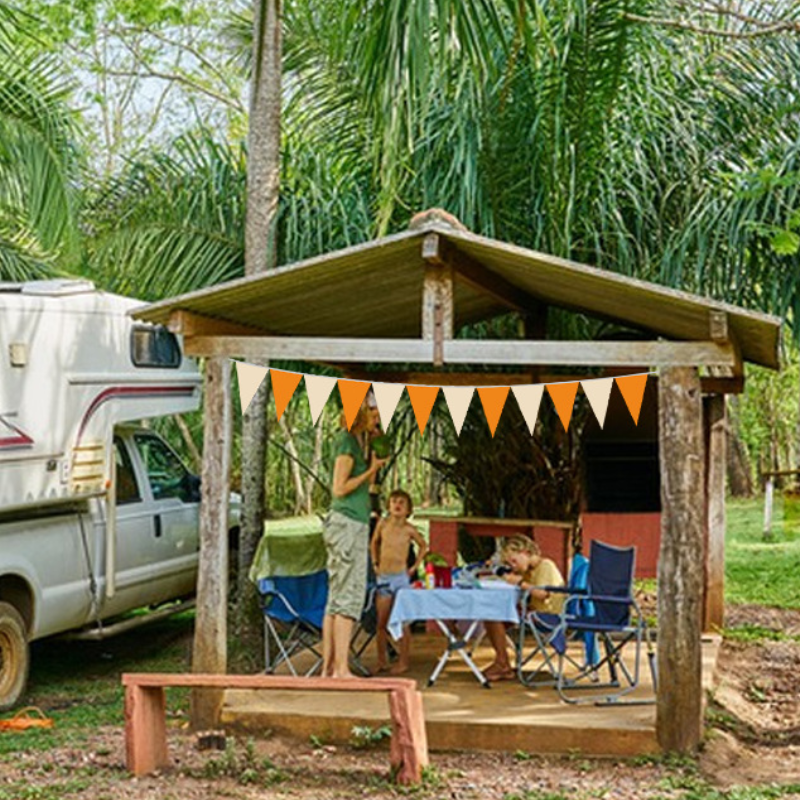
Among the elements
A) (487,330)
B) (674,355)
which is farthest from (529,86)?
(674,355)

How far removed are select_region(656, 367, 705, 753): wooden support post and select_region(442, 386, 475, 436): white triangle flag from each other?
1289mm

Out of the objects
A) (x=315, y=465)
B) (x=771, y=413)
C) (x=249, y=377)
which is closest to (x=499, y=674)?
(x=249, y=377)

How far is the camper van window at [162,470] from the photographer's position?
36.5ft

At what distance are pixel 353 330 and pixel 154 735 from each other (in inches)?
155

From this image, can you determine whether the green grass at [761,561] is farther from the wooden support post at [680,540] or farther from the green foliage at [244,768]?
the green foliage at [244,768]

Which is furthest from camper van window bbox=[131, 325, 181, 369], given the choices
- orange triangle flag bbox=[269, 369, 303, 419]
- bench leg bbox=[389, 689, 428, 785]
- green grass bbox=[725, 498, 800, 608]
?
green grass bbox=[725, 498, 800, 608]

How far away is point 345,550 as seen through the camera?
335 inches

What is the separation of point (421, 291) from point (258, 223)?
198 centimetres

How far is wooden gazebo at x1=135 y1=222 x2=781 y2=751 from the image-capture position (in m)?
7.65

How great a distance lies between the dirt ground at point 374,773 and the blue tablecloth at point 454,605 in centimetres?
92

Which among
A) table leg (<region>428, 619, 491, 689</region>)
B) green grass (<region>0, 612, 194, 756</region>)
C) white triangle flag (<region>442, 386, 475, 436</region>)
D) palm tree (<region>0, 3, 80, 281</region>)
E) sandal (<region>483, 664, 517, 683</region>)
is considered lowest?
green grass (<region>0, 612, 194, 756</region>)

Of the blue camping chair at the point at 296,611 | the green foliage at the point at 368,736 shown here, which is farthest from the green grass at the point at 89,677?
the green foliage at the point at 368,736

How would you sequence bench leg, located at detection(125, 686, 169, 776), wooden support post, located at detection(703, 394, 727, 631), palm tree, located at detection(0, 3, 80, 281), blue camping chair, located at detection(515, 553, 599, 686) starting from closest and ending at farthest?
bench leg, located at detection(125, 686, 169, 776) < blue camping chair, located at detection(515, 553, 599, 686) < wooden support post, located at detection(703, 394, 727, 631) < palm tree, located at detection(0, 3, 80, 281)

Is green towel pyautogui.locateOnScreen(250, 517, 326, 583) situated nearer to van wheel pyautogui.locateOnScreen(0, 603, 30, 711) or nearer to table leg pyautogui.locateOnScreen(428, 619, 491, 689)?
table leg pyautogui.locateOnScreen(428, 619, 491, 689)
